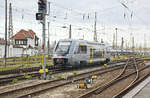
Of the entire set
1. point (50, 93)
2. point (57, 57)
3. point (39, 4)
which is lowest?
point (50, 93)

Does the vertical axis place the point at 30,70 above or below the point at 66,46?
below

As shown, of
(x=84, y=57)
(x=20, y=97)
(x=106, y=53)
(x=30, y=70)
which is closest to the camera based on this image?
(x=20, y=97)

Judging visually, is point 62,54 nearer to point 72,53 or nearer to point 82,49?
point 72,53

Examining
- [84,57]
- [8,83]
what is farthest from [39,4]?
[84,57]

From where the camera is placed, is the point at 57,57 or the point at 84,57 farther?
the point at 84,57

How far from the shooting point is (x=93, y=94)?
9.25m

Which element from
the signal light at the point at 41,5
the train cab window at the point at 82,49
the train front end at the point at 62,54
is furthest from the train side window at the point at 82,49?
the signal light at the point at 41,5

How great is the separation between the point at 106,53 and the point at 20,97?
21430 millimetres

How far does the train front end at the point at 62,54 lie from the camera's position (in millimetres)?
19016

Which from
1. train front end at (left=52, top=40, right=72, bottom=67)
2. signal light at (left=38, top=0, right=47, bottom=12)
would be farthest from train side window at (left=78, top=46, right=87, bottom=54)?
signal light at (left=38, top=0, right=47, bottom=12)

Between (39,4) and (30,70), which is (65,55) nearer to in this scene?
(30,70)

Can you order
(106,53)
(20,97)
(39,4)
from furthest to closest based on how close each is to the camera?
(106,53), (39,4), (20,97)

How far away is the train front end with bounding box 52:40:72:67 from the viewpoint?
1902 centimetres

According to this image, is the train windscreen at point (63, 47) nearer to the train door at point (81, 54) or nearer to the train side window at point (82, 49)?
the train door at point (81, 54)
